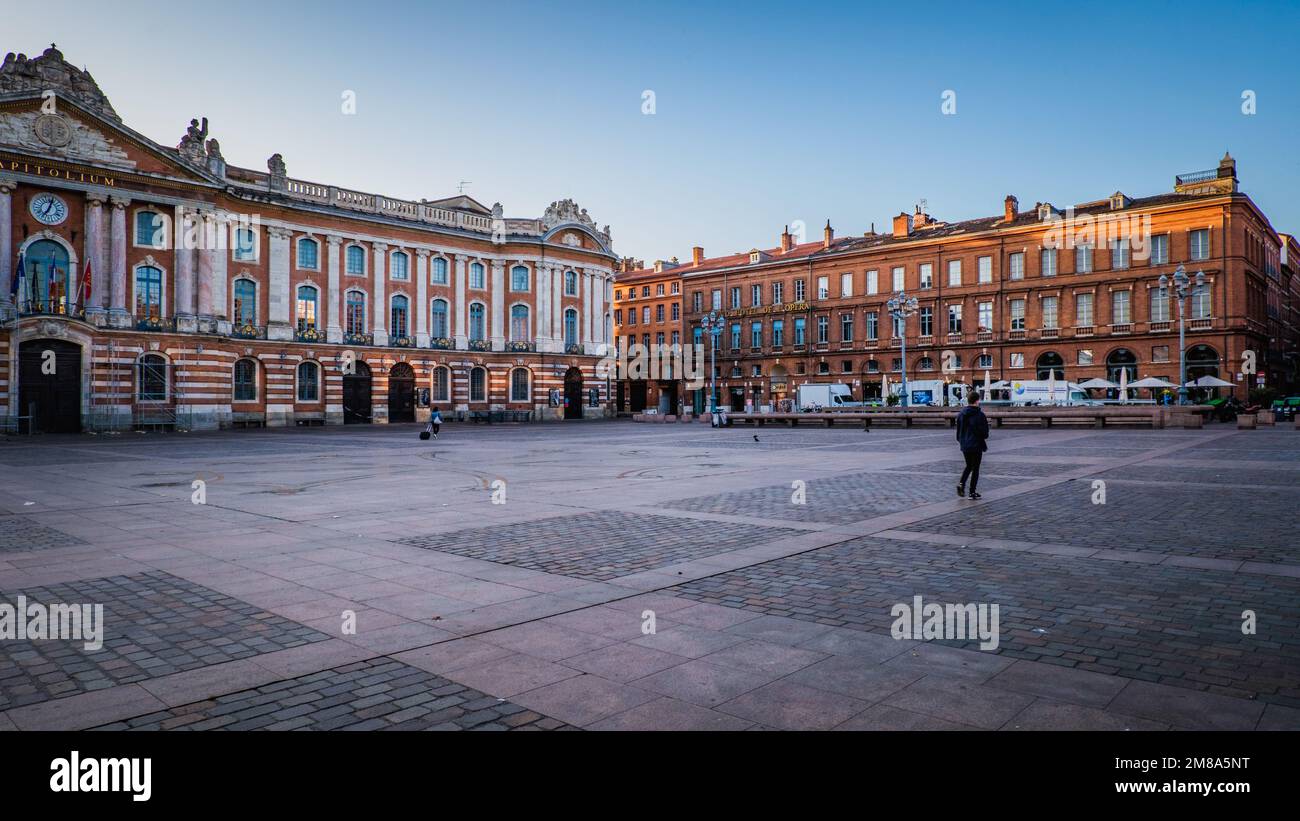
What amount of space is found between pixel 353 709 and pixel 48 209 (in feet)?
155

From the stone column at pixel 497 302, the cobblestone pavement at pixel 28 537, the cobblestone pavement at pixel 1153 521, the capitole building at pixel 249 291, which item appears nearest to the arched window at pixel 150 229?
the capitole building at pixel 249 291

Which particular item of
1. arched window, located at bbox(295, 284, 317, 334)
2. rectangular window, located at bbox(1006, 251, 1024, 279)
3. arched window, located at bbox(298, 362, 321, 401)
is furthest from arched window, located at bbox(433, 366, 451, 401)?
rectangular window, located at bbox(1006, 251, 1024, 279)

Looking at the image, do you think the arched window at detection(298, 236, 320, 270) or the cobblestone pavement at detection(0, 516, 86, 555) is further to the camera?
the arched window at detection(298, 236, 320, 270)

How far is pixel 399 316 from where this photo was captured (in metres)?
56.1

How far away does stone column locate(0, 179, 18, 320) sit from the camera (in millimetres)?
38125

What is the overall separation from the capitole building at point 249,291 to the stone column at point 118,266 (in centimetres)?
7

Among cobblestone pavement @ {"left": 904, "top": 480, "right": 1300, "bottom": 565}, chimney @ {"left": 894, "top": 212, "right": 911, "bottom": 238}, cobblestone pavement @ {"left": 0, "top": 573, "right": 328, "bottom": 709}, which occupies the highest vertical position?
chimney @ {"left": 894, "top": 212, "right": 911, "bottom": 238}

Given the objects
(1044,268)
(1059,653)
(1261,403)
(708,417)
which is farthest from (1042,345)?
(1059,653)

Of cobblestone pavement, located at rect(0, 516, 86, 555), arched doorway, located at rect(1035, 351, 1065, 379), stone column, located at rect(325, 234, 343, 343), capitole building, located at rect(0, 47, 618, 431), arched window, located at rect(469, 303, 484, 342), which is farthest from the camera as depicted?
arched window, located at rect(469, 303, 484, 342)

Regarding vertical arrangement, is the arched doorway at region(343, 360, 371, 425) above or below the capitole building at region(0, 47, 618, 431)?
below

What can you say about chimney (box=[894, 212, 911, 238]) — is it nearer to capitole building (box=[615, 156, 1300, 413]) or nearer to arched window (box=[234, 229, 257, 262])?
capitole building (box=[615, 156, 1300, 413])

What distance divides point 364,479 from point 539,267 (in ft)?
156

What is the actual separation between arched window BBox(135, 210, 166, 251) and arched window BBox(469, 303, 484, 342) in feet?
69.0
